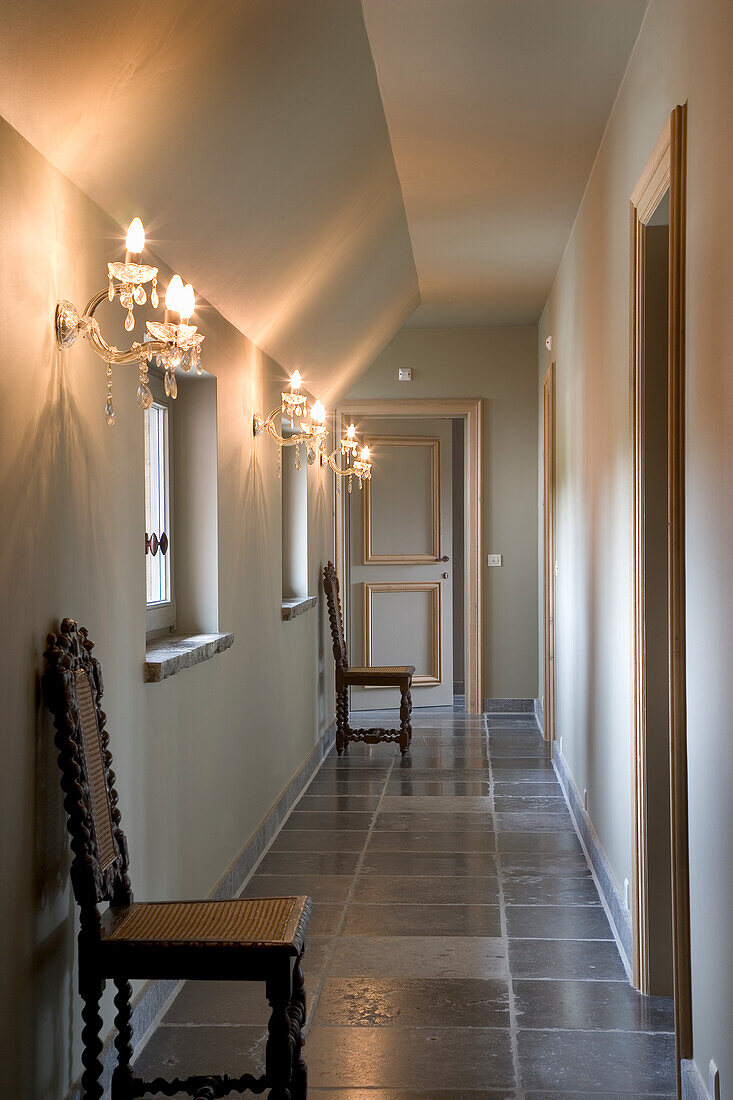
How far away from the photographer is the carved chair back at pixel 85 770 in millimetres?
2256

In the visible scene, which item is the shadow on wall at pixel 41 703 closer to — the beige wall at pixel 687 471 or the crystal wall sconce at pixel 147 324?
the crystal wall sconce at pixel 147 324

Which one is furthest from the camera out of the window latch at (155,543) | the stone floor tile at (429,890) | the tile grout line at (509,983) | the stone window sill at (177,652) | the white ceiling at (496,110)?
the stone floor tile at (429,890)

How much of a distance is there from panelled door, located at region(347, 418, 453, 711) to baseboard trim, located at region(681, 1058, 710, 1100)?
624 cm

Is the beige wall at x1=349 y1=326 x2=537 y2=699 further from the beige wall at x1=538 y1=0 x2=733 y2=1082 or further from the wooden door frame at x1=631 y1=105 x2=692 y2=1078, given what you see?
the wooden door frame at x1=631 y1=105 x2=692 y2=1078

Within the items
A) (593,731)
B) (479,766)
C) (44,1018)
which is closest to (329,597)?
(479,766)

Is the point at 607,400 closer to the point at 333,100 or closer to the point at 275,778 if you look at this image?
the point at 333,100

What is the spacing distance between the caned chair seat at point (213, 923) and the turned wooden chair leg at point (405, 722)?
4560 millimetres

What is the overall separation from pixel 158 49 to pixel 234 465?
2162mm

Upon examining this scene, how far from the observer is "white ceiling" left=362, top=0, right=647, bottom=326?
331cm

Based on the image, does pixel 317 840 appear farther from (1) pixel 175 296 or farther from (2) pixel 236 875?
(1) pixel 175 296

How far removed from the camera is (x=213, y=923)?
246 cm

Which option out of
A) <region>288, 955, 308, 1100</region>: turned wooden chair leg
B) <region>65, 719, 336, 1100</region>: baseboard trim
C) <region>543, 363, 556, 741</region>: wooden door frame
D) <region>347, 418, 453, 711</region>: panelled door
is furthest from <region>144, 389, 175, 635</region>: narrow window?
<region>347, 418, 453, 711</region>: panelled door

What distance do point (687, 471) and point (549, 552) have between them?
186 inches

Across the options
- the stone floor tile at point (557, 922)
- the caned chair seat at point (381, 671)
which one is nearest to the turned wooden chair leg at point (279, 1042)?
the stone floor tile at point (557, 922)
